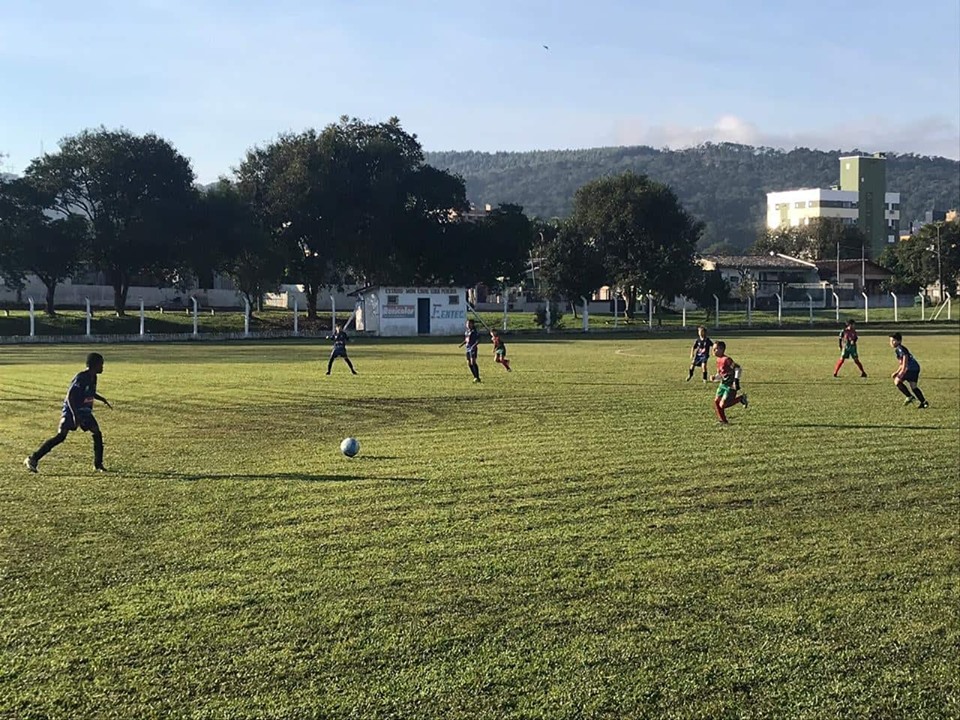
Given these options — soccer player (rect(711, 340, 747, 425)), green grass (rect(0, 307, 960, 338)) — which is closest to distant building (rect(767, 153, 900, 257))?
green grass (rect(0, 307, 960, 338))

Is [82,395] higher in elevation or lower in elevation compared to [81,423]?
higher

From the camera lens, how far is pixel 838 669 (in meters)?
5.93

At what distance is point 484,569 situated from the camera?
7648mm

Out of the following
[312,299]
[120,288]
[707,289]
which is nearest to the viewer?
[120,288]

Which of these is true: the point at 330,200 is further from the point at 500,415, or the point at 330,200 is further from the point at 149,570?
the point at 149,570

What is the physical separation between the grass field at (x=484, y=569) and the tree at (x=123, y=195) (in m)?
39.0

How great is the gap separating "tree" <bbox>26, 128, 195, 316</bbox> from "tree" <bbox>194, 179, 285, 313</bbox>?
1296 millimetres

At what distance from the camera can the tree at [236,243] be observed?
53.7 meters

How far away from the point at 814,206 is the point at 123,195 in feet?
364

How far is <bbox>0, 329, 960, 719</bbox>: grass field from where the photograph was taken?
18.2 feet

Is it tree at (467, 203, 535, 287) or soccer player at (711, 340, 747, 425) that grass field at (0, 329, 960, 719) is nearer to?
soccer player at (711, 340, 747, 425)

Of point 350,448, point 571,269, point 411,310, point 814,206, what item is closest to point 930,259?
point 571,269

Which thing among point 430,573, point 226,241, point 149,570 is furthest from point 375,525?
point 226,241

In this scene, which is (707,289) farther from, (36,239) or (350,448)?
(350,448)
